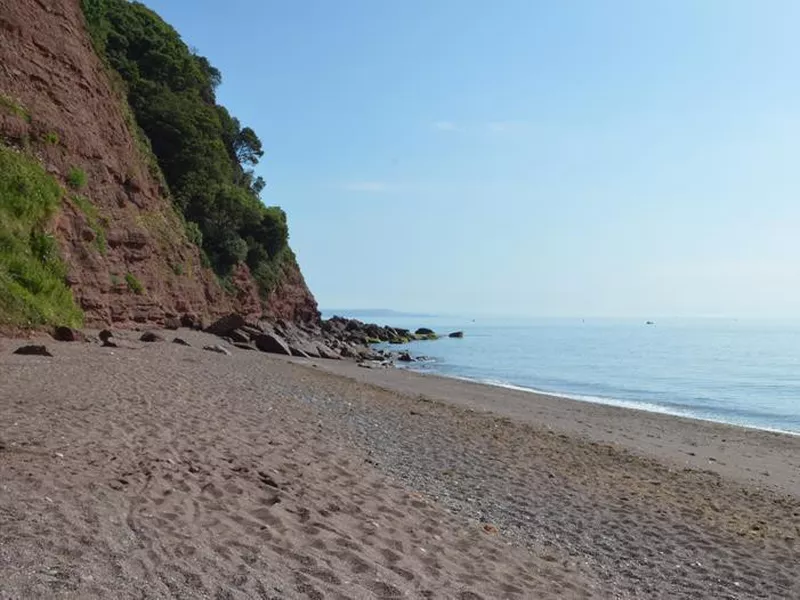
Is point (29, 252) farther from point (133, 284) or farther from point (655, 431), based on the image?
point (655, 431)

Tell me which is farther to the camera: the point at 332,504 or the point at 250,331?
the point at 250,331

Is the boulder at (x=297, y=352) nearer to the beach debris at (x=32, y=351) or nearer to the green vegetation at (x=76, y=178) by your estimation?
the green vegetation at (x=76, y=178)

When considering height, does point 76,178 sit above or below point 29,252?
above

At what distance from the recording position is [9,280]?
18047 mm

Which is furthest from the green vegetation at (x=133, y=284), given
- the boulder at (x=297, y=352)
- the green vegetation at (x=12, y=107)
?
A: the boulder at (x=297, y=352)

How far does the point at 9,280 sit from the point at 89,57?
49.0ft

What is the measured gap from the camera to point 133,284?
26625mm

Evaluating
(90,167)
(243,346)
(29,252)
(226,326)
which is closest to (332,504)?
(29,252)

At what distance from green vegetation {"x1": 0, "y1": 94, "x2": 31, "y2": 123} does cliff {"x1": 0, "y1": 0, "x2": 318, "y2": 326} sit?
41 mm

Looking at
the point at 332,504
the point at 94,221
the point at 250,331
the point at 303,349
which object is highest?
the point at 94,221

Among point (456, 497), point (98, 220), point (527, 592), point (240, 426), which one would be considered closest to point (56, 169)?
point (98, 220)

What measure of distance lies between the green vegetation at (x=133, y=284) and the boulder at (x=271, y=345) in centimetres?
554

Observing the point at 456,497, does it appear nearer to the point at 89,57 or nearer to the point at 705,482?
the point at 705,482

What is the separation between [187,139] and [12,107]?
1846 centimetres
